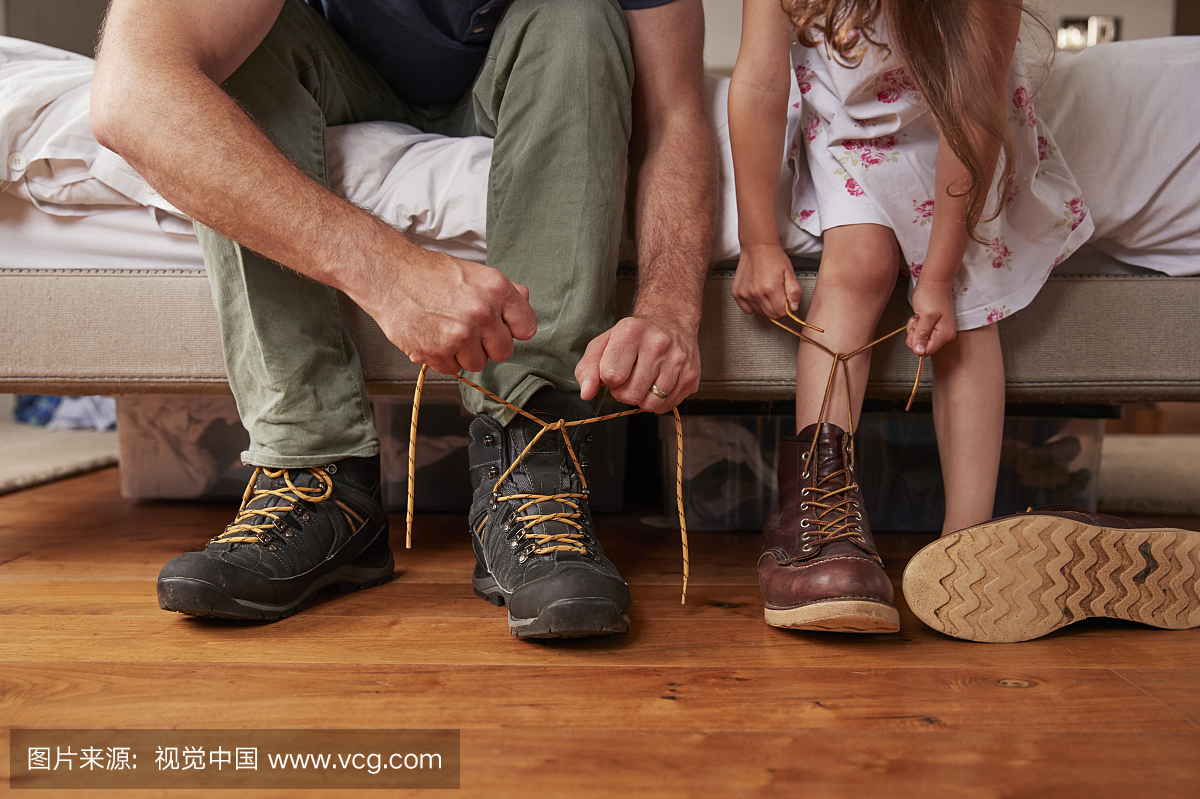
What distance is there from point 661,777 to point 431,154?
2.18ft

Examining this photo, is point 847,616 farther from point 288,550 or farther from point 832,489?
point 288,550

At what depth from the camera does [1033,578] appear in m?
0.60

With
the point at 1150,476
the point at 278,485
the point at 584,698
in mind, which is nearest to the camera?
the point at 584,698

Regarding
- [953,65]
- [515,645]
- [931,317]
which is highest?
[953,65]

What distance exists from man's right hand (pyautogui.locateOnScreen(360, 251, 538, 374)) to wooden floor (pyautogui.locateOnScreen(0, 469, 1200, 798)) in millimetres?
229

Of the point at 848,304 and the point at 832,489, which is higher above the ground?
the point at 848,304

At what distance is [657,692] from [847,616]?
17 cm

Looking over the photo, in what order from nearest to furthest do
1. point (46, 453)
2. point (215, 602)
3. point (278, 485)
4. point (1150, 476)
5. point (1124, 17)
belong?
point (215, 602) < point (278, 485) < point (1150, 476) < point (46, 453) < point (1124, 17)

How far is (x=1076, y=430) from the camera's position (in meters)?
1.04

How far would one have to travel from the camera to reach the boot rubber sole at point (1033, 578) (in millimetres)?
593

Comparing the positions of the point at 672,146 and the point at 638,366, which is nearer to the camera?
the point at 638,366

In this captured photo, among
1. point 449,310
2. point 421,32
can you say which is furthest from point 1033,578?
point 421,32

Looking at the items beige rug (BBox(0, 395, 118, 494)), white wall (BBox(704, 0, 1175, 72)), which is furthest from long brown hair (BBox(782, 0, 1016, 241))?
white wall (BBox(704, 0, 1175, 72))

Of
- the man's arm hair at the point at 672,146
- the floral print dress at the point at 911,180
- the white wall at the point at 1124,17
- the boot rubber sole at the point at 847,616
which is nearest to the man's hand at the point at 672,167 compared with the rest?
the man's arm hair at the point at 672,146
